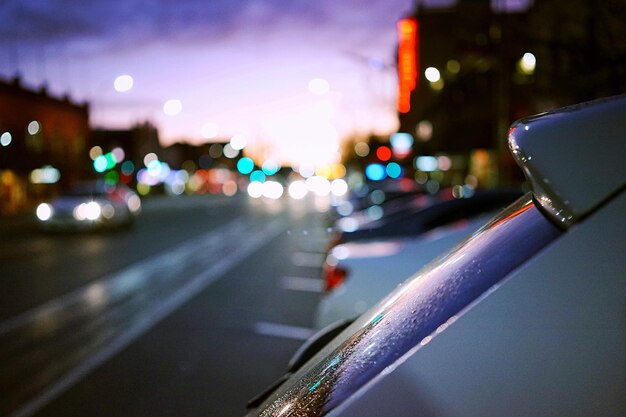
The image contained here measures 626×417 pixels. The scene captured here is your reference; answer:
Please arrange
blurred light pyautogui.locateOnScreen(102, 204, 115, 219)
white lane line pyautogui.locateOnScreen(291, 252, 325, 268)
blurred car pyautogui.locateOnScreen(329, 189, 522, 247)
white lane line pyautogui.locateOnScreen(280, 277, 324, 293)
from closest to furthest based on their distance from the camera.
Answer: blurred car pyautogui.locateOnScreen(329, 189, 522, 247)
white lane line pyautogui.locateOnScreen(280, 277, 324, 293)
white lane line pyautogui.locateOnScreen(291, 252, 325, 268)
blurred light pyautogui.locateOnScreen(102, 204, 115, 219)

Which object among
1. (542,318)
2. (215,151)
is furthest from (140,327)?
(215,151)

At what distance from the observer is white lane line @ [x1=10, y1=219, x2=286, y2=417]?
648cm

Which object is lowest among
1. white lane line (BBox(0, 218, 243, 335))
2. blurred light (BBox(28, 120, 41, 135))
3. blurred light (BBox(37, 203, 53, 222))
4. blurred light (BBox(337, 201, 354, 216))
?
white lane line (BBox(0, 218, 243, 335))

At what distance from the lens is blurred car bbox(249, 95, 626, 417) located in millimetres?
1452

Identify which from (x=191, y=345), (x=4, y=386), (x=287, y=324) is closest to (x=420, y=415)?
(x=4, y=386)

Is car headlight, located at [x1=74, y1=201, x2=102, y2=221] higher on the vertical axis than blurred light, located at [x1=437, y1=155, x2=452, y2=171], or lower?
lower

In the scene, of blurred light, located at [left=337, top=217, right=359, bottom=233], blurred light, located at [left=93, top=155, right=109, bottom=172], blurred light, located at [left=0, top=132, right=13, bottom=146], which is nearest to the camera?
blurred light, located at [left=337, top=217, right=359, bottom=233]

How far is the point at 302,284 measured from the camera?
14008 millimetres

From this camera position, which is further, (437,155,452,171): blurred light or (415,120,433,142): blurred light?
(415,120,433,142): blurred light

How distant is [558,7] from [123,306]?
14339mm

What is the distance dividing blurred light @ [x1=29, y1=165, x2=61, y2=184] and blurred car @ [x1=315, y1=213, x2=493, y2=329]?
45.3 metres

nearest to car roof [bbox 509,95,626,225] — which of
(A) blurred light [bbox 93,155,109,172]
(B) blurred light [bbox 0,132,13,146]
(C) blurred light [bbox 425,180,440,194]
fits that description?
(C) blurred light [bbox 425,180,440,194]

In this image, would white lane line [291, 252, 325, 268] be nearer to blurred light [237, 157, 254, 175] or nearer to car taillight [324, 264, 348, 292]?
car taillight [324, 264, 348, 292]

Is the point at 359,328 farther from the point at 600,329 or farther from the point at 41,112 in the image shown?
the point at 41,112
